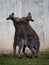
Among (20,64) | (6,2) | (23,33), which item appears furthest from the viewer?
(6,2)

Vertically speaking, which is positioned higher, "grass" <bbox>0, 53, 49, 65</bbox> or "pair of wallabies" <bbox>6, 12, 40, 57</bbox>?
"pair of wallabies" <bbox>6, 12, 40, 57</bbox>

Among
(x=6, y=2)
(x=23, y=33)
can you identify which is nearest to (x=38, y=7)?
(x=6, y=2)

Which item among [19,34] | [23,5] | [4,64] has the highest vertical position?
[23,5]

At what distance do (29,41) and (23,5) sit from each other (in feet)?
8.88

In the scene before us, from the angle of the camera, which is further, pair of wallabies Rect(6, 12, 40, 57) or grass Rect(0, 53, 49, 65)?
pair of wallabies Rect(6, 12, 40, 57)

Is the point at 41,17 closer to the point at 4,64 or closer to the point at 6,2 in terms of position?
the point at 6,2

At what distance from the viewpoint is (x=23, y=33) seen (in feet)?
38.5

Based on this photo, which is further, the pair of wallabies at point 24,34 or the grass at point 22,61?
the pair of wallabies at point 24,34

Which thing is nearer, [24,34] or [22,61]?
[22,61]

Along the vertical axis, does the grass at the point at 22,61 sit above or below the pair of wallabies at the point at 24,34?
below

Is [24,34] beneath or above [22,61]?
above

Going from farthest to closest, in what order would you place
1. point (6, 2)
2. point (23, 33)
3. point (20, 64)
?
point (6, 2) → point (23, 33) → point (20, 64)

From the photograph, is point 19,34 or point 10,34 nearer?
point 19,34

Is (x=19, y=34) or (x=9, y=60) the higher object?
(x=19, y=34)
